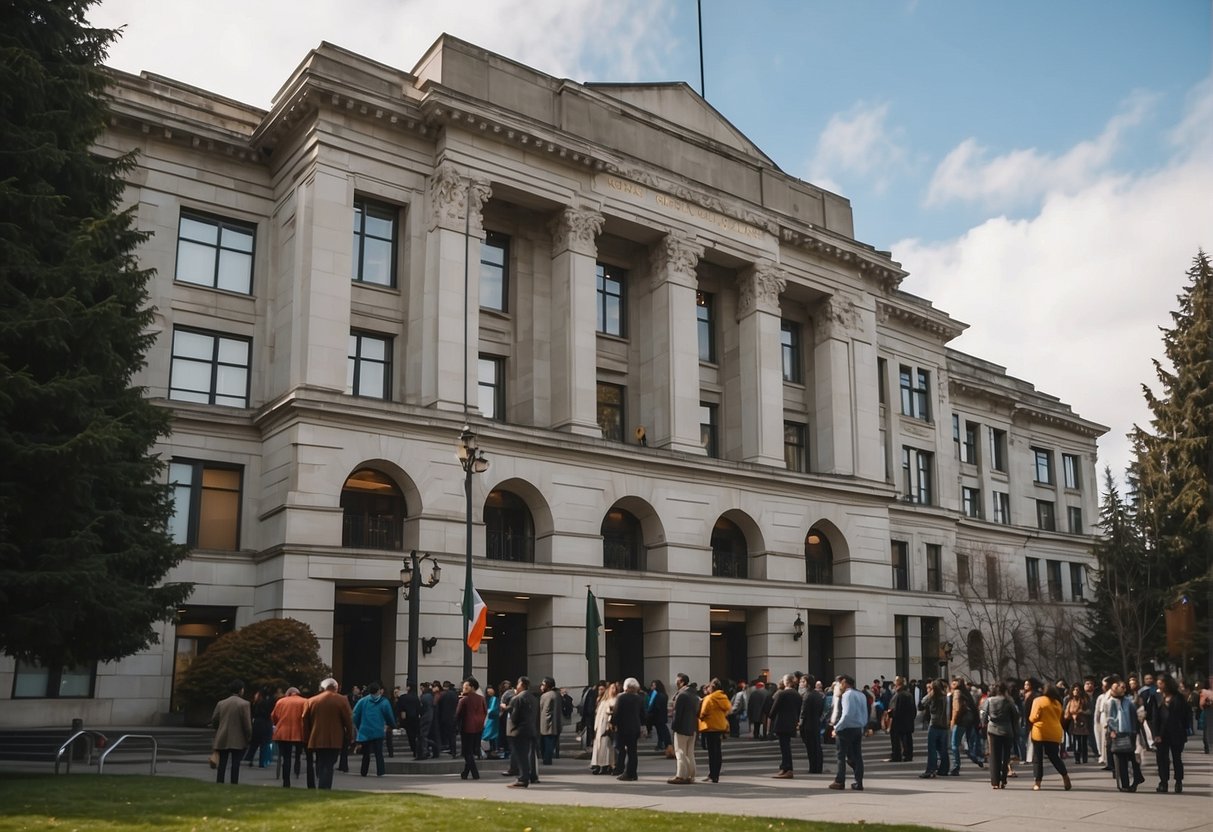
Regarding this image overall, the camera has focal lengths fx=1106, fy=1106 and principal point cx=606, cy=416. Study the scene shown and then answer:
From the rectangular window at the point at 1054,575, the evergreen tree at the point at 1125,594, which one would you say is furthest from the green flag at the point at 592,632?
the rectangular window at the point at 1054,575

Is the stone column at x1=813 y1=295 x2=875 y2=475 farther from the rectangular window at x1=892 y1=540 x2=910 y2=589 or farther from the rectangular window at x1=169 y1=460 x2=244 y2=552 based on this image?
the rectangular window at x1=169 y1=460 x2=244 y2=552

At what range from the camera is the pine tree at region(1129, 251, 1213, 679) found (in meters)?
42.7

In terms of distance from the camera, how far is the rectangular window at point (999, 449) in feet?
221

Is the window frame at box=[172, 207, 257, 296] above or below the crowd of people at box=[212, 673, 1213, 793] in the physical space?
above

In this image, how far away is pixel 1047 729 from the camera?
62.3ft

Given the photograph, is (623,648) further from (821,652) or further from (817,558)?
(817,558)

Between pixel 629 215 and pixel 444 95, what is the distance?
878 cm

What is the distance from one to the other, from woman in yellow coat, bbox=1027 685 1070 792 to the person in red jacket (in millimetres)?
10167

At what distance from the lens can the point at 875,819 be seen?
46.5 ft

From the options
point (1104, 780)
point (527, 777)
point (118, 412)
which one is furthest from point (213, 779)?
point (1104, 780)

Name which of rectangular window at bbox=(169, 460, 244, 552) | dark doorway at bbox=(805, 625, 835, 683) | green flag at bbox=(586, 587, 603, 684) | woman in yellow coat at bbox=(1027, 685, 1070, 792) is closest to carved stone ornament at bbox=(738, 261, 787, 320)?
dark doorway at bbox=(805, 625, 835, 683)

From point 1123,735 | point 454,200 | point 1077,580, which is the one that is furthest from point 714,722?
point 1077,580

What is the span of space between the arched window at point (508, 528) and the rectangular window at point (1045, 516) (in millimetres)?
42967

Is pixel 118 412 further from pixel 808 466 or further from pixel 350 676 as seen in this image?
pixel 808 466
